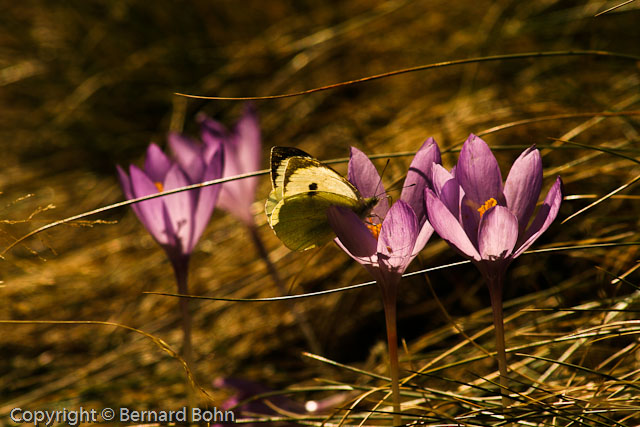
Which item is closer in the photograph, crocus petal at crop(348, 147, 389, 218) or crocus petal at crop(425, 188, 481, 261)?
crocus petal at crop(425, 188, 481, 261)

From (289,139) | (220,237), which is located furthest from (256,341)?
(289,139)

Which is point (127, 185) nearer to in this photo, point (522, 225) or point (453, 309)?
point (522, 225)

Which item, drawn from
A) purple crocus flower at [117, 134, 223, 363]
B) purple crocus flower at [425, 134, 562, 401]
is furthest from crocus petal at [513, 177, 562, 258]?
purple crocus flower at [117, 134, 223, 363]

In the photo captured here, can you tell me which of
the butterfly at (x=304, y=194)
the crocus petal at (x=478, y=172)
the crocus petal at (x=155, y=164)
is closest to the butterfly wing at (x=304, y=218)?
the butterfly at (x=304, y=194)

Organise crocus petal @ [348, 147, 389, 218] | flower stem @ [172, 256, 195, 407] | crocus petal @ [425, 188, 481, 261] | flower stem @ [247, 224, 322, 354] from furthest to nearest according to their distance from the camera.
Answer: flower stem @ [247, 224, 322, 354] < flower stem @ [172, 256, 195, 407] < crocus petal @ [348, 147, 389, 218] < crocus petal @ [425, 188, 481, 261]

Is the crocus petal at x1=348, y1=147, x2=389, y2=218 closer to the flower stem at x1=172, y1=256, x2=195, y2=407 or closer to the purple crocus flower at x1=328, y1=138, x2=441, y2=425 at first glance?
the purple crocus flower at x1=328, y1=138, x2=441, y2=425

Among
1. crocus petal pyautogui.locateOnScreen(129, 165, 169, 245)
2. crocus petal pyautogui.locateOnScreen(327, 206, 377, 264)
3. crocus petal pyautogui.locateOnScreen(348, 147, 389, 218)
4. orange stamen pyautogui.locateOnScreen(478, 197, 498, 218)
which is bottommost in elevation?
crocus petal pyautogui.locateOnScreen(327, 206, 377, 264)
